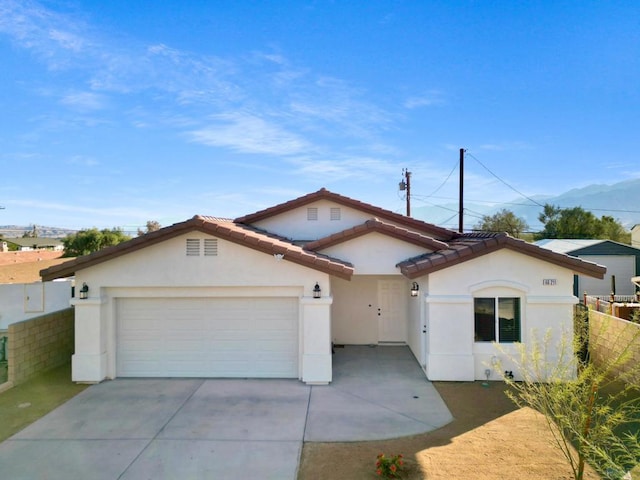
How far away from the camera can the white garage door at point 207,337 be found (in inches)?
416

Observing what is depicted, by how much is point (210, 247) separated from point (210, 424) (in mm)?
4403

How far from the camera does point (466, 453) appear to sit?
6688 millimetres

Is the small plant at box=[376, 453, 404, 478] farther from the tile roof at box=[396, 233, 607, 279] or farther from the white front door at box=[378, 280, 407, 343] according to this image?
the white front door at box=[378, 280, 407, 343]

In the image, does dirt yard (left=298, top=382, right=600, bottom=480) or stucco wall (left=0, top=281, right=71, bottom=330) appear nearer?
dirt yard (left=298, top=382, right=600, bottom=480)

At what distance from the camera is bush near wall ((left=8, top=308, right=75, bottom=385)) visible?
1016cm

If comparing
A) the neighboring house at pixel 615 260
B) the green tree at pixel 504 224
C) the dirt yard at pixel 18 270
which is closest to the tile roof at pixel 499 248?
the neighboring house at pixel 615 260

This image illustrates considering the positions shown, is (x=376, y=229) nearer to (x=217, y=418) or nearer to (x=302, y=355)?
(x=302, y=355)

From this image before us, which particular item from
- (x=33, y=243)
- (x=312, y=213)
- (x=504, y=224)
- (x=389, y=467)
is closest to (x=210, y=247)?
(x=312, y=213)

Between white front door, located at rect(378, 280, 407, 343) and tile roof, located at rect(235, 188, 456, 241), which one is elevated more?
tile roof, located at rect(235, 188, 456, 241)

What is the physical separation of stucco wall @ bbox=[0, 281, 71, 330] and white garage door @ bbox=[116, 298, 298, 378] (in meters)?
7.98

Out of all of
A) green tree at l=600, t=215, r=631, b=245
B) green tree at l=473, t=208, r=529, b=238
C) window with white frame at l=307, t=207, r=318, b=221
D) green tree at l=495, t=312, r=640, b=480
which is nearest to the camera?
green tree at l=495, t=312, r=640, b=480

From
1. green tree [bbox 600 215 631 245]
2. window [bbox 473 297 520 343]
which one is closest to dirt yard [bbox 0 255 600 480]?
window [bbox 473 297 520 343]

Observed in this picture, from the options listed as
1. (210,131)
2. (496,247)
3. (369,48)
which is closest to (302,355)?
(496,247)

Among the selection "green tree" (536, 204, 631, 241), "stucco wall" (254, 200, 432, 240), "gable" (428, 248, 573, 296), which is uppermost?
"green tree" (536, 204, 631, 241)
